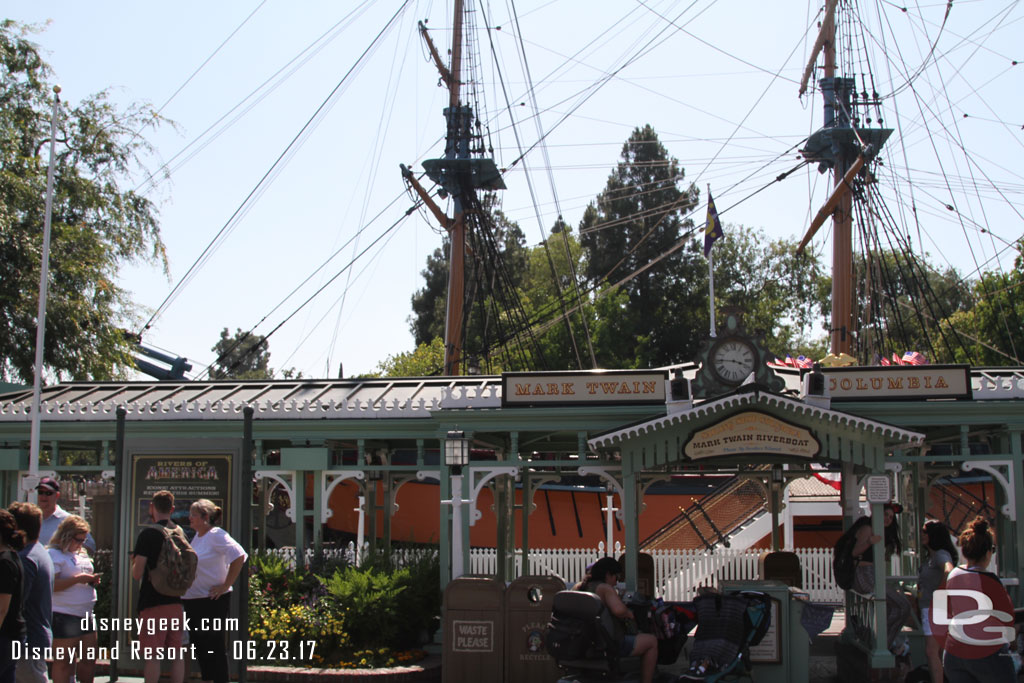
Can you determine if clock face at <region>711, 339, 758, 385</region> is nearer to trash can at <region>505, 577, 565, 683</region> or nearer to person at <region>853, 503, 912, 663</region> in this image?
person at <region>853, 503, 912, 663</region>

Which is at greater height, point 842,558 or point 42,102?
point 42,102

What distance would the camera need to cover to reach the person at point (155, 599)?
869 cm

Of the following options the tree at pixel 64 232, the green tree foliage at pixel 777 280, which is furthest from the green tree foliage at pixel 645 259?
the tree at pixel 64 232

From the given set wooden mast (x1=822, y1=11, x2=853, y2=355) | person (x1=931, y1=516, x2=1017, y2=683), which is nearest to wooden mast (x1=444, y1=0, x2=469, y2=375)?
wooden mast (x1=822, y1=11, x2=853, y2=355)

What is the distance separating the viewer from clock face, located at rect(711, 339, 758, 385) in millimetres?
12234

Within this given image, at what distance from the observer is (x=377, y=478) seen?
17656 mm

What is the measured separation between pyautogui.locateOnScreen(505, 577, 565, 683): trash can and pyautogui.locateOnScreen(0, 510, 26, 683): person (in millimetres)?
5811

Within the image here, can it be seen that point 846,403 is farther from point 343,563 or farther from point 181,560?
point 181,560

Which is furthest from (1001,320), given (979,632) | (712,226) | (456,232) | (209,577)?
(209,577)

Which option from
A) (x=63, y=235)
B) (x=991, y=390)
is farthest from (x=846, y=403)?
(x=63, y=235)

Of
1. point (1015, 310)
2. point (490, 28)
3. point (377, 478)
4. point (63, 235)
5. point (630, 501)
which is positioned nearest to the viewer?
point (630, 501)

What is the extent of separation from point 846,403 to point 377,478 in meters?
8.33

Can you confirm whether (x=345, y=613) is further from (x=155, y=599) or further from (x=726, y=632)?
(x=726, y=632)

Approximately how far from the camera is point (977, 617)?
686cm
